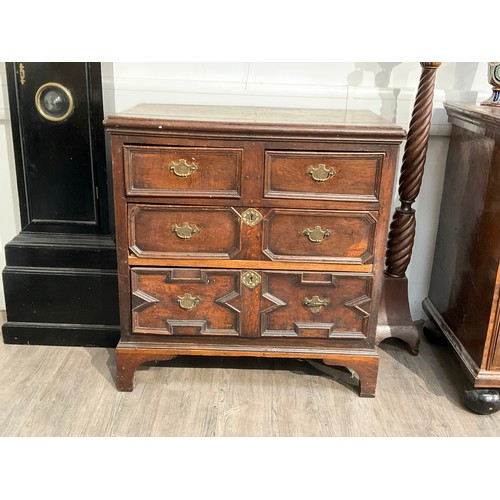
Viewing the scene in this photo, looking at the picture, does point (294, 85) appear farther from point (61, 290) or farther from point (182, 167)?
point (61, 290)

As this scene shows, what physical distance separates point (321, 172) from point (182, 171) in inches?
17.0

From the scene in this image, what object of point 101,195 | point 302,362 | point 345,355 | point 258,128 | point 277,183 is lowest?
point 302,362

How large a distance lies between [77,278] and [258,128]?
1.01 m

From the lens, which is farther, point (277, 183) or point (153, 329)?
point (153, 329)

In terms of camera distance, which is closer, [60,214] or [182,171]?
[182,171]

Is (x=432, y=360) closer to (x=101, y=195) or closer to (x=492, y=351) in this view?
(x=492, y=351)

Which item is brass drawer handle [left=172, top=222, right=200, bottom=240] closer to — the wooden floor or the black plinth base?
the black plinth base

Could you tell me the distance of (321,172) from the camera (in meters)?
1.74

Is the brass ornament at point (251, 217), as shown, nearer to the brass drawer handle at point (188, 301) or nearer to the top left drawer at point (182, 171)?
the top left drawer at point (182, 171)

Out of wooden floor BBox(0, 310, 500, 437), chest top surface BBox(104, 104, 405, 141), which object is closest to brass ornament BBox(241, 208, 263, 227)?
chest top surface BBox(104, 104, 405, 141)

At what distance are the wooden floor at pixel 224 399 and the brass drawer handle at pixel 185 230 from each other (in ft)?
1.94

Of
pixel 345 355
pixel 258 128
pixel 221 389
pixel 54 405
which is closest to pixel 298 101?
pixel 258 128

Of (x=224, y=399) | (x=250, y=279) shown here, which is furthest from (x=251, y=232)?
(x=224, y=399)

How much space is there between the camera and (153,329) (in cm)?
194
